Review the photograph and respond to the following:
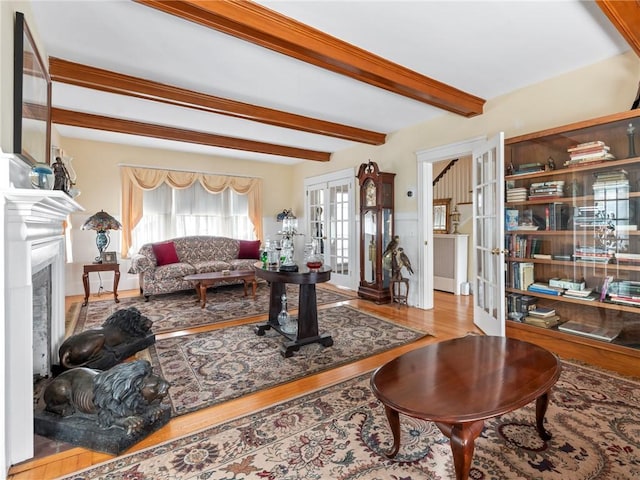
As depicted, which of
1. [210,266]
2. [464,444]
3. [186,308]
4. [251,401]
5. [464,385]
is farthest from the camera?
[210,266]

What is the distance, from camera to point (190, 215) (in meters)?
6.16

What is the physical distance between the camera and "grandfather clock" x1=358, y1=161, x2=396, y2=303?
4.66m

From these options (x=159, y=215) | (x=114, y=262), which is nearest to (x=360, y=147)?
(x=159, y=215)

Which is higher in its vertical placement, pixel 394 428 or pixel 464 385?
pixel 464 385

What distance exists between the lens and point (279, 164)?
7.18 meters

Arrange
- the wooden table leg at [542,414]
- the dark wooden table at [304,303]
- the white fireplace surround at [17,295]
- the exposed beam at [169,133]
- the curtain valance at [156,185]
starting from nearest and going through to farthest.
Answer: the white fireplace surround at [17,295] < the wooden table leg at [542,414] < the dark wooden table at [304,303] < the exposed beam at [169,133] < the curtain valance at [156,185]

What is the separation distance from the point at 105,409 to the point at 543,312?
3519 millimetres

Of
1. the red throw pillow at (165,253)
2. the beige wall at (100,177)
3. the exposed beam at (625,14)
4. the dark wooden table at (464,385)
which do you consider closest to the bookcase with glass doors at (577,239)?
the exposed beam at (625,14)

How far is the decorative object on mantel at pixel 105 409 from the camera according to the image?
5.40 feet

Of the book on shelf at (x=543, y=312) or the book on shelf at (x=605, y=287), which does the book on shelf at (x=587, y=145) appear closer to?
the book on shelf at (x=605, y=287)

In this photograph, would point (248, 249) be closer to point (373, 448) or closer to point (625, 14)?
point (373, 448)

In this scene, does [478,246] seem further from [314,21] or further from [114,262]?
[114,262]

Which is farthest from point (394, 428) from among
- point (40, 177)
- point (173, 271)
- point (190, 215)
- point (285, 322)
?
point (190, 215)

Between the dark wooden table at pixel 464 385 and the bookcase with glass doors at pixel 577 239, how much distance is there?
1318mm
